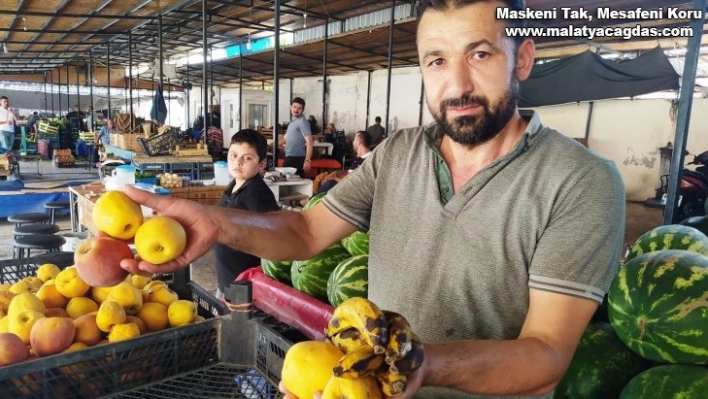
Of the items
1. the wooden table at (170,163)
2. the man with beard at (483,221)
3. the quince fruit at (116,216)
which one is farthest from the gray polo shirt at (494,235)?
the wooden table at (170,163)

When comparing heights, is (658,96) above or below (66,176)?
above

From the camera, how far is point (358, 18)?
10.6 meters

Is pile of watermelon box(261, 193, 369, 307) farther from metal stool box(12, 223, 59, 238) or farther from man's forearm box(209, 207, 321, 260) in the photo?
metal stool box(12, 223, 59, 238)

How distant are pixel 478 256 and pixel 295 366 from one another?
2.06ft

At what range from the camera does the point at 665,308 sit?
5.40 feet

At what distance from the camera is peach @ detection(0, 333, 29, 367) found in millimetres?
1402

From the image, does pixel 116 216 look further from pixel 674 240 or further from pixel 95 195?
pixel 95 195

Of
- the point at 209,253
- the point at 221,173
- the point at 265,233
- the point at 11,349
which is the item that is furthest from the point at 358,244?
the point at 209,253

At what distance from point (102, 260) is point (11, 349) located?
0.50 meters

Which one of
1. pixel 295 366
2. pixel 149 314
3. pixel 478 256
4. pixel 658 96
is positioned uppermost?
pixel 658 96

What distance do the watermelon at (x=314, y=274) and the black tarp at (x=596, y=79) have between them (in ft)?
20.6

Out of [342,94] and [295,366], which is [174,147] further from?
[342,94]

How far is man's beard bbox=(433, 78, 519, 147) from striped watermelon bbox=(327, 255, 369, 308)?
935 mm

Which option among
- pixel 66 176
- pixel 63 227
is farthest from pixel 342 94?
pixel 63 227
